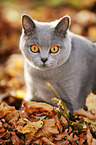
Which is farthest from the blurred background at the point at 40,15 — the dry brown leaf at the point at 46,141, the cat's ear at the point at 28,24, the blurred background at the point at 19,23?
the dry brown leaf at the point at 46,141

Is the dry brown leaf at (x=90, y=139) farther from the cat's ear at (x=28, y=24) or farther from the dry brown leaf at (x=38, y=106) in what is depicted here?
the cat's ear at (x=28, y=24)

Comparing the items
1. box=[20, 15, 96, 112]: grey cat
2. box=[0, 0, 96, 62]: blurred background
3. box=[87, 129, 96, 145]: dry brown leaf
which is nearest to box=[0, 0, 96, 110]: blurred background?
box=[0, 0, 96, 62]: blurred background

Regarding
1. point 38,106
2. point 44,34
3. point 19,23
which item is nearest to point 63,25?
point 44,34

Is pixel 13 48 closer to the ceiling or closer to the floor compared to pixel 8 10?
closer to the floor

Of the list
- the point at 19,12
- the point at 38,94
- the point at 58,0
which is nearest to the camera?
the point at 38,94

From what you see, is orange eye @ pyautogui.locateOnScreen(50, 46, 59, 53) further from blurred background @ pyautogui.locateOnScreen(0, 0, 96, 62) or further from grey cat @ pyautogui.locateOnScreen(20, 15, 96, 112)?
blurred background @ pyautogui.locateOnScreen(0, 0, 96, 62)

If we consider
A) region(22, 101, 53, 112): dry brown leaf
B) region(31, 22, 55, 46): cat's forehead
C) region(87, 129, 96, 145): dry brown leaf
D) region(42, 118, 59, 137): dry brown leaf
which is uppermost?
region(31, 22, 55, 46): cat's forehead

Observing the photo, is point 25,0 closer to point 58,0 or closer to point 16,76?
point 58,0

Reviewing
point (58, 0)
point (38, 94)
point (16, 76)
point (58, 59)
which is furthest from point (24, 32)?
point (58, 0)

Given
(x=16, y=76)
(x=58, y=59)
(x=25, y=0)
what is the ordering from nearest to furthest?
(x=58, y=59), (x=16, y=76), (x=25, y=0)
